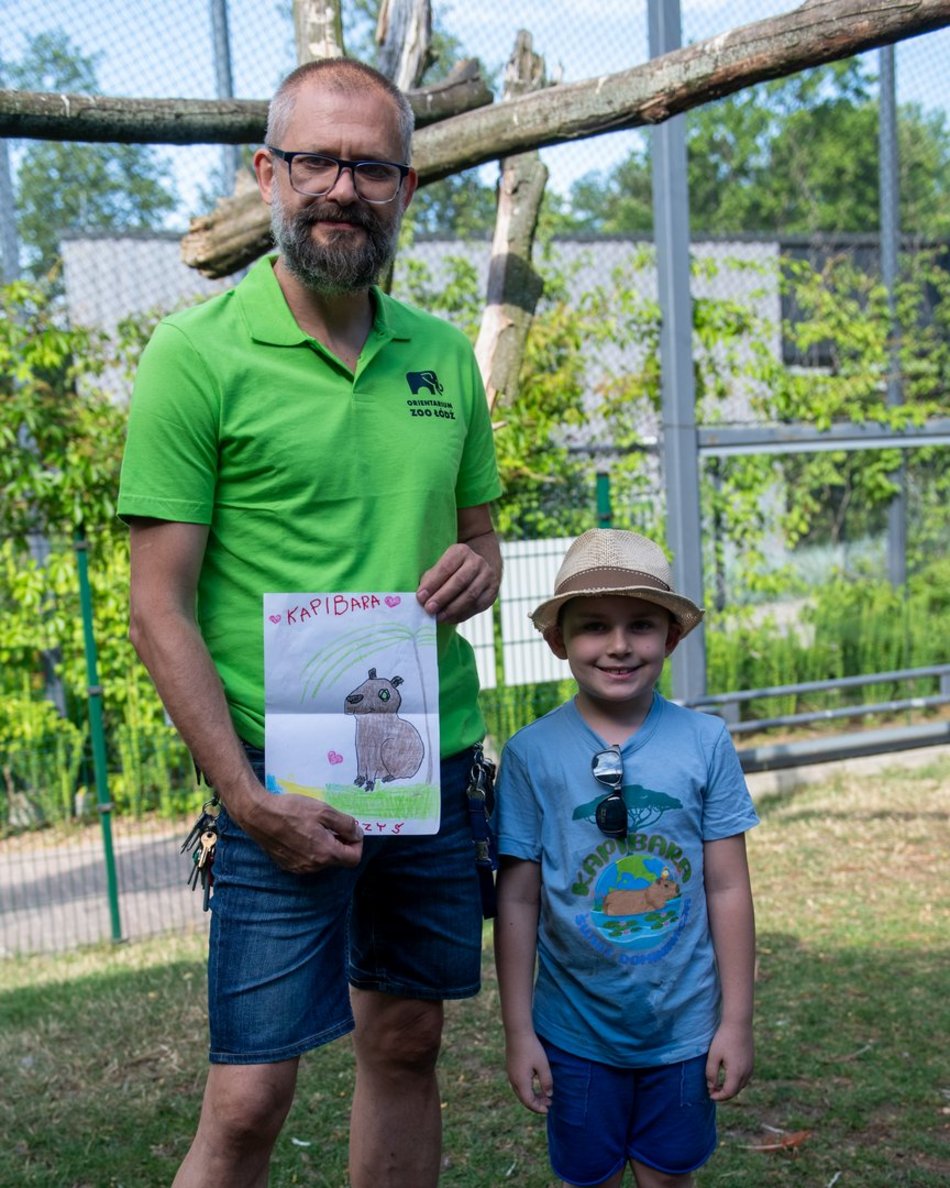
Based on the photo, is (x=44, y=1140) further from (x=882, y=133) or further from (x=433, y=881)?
(x=882, y=133)

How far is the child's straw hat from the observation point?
2.26m

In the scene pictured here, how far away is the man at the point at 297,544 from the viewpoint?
199 centimetres

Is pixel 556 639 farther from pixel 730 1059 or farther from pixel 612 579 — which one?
pixel 730 1059

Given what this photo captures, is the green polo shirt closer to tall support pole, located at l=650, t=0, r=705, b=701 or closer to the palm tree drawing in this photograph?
the palm tree drawing

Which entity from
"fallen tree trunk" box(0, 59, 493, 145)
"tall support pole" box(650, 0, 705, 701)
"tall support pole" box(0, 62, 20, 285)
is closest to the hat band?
"fallen tree trunk" box(0, 59, 493, 145)

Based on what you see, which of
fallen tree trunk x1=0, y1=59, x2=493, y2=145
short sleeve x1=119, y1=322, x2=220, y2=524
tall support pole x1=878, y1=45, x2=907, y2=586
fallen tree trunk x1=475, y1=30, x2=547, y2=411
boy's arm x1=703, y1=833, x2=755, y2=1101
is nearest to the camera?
short sleeve x1=119, y1=322, x2=220, y2=524

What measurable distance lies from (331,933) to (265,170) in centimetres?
127

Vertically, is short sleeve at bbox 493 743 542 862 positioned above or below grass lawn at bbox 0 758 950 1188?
above

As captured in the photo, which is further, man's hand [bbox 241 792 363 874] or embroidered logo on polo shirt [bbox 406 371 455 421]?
embroidered logo on polo shirt [bbox 406 371 455 421]

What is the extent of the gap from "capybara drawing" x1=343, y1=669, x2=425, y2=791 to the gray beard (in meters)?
0.64

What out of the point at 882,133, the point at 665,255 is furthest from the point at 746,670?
the point at 882,133

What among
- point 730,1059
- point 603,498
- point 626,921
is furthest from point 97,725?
point 730,1059

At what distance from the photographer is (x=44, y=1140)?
11.0ft

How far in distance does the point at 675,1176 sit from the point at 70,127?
2843mm
